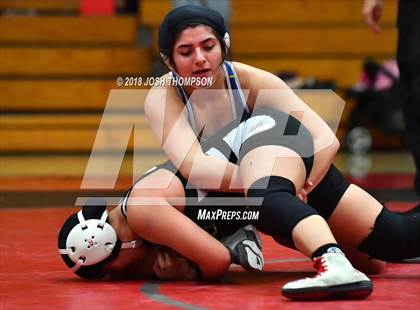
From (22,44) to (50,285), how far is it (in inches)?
217

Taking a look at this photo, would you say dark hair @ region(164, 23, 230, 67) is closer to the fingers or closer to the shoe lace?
the fingers

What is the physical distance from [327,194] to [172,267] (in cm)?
51

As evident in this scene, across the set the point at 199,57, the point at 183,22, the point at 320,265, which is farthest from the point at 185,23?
the point at 320,265

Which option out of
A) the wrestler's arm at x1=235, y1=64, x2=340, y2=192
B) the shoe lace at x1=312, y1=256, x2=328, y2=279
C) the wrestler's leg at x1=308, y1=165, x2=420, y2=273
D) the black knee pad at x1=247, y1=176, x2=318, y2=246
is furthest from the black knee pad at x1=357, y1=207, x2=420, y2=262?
the shoe lace at x1=312, y1=256, x2=328, y2=279

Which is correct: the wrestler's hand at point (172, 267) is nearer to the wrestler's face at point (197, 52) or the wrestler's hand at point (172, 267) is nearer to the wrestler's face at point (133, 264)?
the wrestler's face at point (133, 264)

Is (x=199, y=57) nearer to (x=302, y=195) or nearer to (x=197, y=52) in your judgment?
(x=197, y=52)

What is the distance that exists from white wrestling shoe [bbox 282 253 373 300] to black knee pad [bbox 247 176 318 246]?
15 centimetres

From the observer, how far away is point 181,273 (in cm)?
299

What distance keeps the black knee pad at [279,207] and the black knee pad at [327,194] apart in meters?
0.24

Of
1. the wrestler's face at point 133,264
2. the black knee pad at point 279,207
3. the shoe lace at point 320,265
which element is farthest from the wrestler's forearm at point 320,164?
the wrestler's face at point 133,264

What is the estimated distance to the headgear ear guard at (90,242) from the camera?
2.92 m

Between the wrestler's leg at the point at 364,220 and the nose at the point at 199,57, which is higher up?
the nose at the point at 199,57

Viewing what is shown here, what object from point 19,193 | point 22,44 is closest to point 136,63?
point 22,44

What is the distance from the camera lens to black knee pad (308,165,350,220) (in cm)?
302
